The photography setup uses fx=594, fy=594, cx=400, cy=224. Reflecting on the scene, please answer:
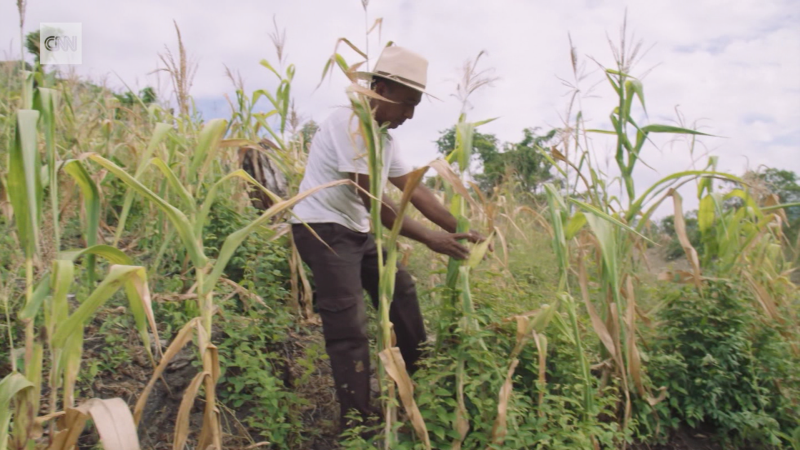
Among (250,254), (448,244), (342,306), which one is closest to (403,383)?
(342,306)

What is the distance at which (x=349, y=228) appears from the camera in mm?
2500

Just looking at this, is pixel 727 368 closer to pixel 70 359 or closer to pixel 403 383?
pixel 403 383

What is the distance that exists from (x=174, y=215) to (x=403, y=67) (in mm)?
1091

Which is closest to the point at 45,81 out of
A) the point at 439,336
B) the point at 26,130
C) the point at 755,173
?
the point at 26,130

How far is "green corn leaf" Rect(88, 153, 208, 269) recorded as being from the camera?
1704 mm

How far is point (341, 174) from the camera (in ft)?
8.04

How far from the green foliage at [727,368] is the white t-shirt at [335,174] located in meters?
1.57

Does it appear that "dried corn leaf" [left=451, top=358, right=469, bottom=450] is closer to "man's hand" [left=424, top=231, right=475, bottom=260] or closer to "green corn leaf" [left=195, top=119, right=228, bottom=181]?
"man's hand" [left=424, top=231, right=475, bottom=260]

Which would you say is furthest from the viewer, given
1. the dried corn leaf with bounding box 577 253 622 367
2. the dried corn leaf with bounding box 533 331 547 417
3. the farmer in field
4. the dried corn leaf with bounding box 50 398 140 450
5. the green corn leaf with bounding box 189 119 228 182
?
the dried corn leaf with bounding box 577 253 622 367

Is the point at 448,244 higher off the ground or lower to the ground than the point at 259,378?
higher

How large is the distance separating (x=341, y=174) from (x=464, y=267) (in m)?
0.63

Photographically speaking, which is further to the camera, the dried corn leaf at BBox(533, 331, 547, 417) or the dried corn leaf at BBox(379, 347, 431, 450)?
the dried corn leaf at BBox(533, 331, 547, 417)

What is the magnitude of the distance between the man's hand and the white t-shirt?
31 centimetres

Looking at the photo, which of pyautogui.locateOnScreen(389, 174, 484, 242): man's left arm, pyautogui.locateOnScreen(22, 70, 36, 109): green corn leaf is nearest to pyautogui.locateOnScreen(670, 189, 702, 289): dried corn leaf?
pyautogui.locateOnScreen(389, 174, 484, 242): man's left arm
